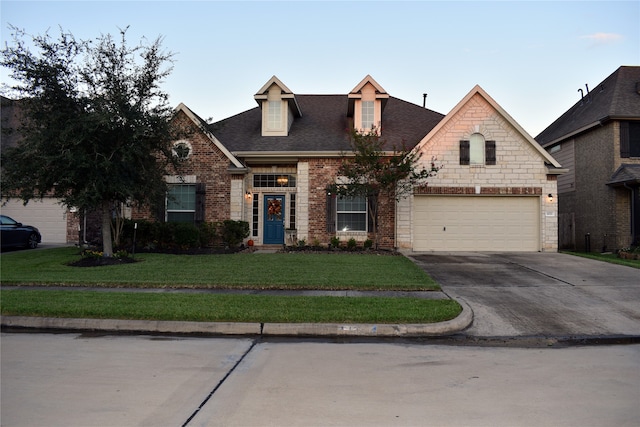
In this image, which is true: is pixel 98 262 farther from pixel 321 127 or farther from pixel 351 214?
pixel 321 127

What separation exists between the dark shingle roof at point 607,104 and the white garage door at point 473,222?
530cm

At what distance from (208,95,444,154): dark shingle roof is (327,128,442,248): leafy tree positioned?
5.56 ft

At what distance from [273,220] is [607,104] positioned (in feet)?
48.8

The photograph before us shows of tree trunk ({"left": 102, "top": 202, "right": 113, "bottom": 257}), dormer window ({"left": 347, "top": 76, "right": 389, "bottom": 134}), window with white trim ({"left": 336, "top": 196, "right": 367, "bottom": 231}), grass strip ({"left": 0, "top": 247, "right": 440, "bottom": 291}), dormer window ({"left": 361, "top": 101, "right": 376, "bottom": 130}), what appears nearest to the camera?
grass strip ({"left": 0, "top": 247, "right": 440, "bottom": 291})

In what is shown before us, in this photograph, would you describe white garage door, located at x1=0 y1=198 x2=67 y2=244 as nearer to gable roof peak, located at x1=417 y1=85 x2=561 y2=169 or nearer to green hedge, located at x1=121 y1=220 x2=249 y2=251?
green hedge, located at x1=121 y1=220 x2=249 y2=251

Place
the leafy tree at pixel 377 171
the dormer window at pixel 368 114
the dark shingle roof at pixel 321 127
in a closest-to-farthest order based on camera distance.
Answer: the leafy tree at pixel 377 171 < the dark shingle roof at pixel 321 127 < the dormer window at pixel 368 114

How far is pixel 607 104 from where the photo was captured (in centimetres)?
1939

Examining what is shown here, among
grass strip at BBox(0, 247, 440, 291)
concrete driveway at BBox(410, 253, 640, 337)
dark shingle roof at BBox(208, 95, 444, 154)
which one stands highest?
dark shingle roof at BBox(208, 95, 444, 154)

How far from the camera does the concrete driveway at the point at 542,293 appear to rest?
7.25 m

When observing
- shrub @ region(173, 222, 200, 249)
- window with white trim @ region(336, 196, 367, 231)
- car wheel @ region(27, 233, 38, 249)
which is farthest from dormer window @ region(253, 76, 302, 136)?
car wheel @ region(27, 233, 38, 249)

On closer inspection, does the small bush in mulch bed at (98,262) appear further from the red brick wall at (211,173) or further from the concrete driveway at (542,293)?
the concrete driveway at (542,293)

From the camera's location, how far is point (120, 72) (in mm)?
13133

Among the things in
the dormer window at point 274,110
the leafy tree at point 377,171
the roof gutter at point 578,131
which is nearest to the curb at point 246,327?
A: the leafy tree at point 377,171

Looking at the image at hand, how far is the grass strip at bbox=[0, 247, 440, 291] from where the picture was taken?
10.0 m
